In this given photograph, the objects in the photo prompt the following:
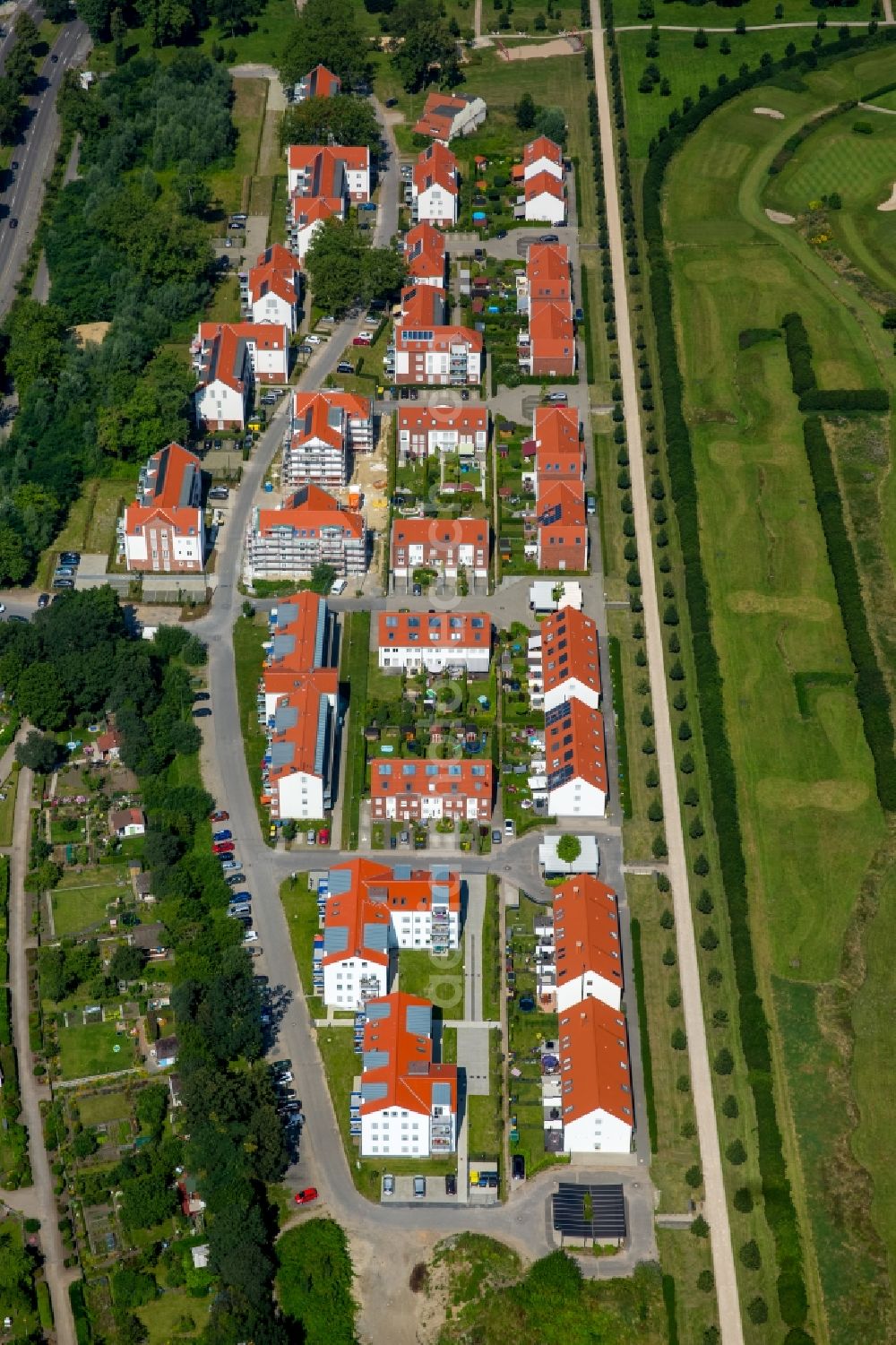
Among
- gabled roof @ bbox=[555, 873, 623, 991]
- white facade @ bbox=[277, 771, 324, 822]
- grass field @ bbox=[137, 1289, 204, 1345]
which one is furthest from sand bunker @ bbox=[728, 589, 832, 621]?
grass field @ bbox=[137, 1289, 204, 1345]

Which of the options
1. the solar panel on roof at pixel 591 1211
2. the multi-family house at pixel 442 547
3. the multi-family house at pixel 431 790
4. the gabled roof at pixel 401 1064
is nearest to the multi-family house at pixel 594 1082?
the solar panel on roof at pixel 591 1211

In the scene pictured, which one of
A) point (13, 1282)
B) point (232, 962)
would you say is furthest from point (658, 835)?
point (13, 1282)

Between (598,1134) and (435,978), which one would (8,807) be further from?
(598,1134)

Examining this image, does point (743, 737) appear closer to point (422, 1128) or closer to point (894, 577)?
point (894, 577)

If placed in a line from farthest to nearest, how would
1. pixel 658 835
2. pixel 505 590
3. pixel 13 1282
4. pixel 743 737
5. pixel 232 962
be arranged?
pixel 505 590 < pixel 743 737 < pixel 658 835 < pixel 232 962 < pixel 13 1282

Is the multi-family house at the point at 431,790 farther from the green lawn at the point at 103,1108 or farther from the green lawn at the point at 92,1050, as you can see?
the green lawn at the point at 103,1108

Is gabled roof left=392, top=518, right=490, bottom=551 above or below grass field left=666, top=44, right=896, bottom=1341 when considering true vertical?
above

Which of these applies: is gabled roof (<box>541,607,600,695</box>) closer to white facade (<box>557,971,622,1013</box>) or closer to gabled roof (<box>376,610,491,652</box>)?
gabled roof (<box>376,610,491,652</box>)
